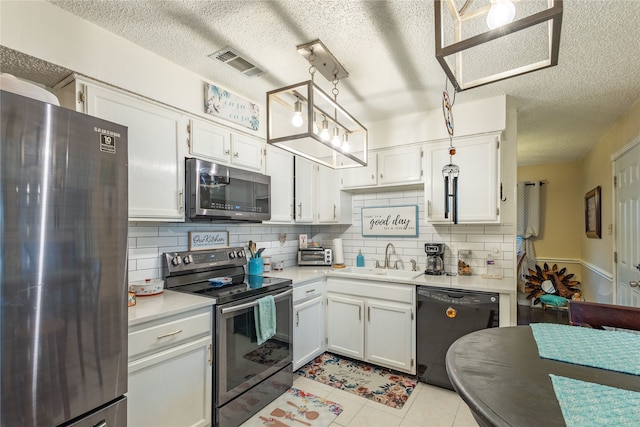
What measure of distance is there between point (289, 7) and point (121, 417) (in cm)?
210

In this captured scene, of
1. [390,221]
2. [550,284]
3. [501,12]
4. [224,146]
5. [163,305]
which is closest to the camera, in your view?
[501,12]

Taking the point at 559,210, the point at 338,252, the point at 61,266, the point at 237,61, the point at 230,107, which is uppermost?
the point at 237,61

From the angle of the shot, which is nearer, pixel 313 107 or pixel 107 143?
pixel 107 143

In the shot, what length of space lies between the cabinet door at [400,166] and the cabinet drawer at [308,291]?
1.24 metres

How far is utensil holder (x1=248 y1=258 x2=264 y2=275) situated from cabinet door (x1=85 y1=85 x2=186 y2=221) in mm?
899

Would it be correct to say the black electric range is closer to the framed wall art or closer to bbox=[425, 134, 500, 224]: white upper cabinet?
bbox=[425, 134, 500, 224]: white upper cabinet

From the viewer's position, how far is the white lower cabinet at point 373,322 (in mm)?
2656

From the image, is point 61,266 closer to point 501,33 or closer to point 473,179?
point 501,33

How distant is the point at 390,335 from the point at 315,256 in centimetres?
116

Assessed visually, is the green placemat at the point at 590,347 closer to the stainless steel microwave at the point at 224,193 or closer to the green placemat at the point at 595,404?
the green placemat at the point at 595,404

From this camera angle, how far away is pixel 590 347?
118 centimetres

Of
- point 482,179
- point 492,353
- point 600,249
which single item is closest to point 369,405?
point 492,353

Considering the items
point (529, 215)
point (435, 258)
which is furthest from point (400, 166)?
point (529, 215)

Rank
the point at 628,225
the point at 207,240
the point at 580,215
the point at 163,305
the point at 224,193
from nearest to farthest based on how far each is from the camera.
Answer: the point at 163,305 < the point at 224,193 < the point at 207,240 < the point at 628,225 < the point at 580,215
